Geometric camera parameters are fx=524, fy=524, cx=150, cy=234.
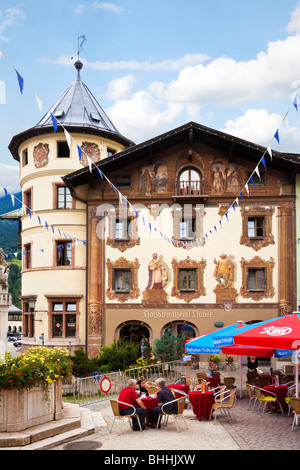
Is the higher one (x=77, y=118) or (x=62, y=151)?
(x=77, y=118)

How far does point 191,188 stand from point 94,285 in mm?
7823

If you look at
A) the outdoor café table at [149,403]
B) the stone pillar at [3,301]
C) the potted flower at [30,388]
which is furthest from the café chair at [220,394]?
the stone pillar at [3,301]

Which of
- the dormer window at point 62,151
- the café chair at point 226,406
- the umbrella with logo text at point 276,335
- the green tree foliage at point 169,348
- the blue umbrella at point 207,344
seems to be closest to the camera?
the umbrella with logo text at point 276,335

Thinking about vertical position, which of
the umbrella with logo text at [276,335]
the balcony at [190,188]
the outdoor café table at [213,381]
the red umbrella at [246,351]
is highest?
the balcony at [190,188]

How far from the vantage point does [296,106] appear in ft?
49.3

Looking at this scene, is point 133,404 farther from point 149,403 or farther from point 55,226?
point 55,226

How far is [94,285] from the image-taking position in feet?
98.2

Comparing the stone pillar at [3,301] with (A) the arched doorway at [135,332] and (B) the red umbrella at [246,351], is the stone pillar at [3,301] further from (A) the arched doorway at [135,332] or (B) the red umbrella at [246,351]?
(A) the arched doorway at [135,332]

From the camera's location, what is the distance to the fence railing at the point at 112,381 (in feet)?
58.0

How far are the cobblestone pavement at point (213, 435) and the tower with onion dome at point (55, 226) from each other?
15.7 m

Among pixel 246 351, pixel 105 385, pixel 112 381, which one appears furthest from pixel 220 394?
pixel 112 381

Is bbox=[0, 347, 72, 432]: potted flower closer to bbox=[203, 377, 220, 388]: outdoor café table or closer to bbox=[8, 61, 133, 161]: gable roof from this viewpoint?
bbox=[203, 377, 220, 388]: outdoor café table

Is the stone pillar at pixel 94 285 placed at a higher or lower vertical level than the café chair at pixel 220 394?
higher

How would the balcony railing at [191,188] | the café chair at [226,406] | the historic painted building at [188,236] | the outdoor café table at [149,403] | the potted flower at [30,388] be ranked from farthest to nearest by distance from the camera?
the balcony railing at [191,188] < the historic painted building at [188,236] < the café chair at [226,406] < the outdoor café table at [149,403] < the potted flower at [30,388]
